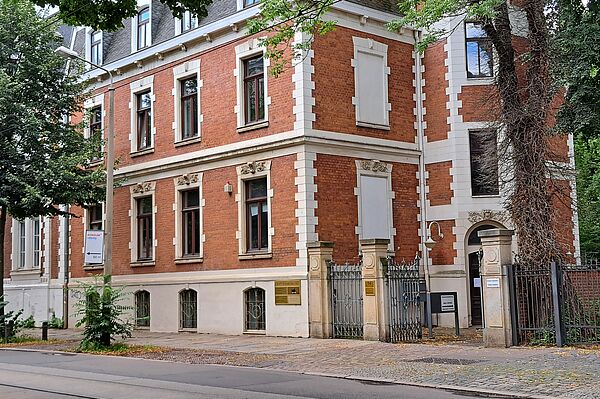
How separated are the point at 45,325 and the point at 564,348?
16.3 metres

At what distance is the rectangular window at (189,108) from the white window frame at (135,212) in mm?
2440

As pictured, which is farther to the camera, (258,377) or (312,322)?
(312,322)

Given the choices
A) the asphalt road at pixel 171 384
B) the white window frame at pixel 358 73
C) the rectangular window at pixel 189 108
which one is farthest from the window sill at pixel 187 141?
the asphalt road at pixel 171 384

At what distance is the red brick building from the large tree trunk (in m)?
3.00

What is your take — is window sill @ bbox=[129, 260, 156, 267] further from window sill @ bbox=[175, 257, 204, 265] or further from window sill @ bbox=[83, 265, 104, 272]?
window sill @ bbox=[83, 265, 104, 272]

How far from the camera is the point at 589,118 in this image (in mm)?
20609

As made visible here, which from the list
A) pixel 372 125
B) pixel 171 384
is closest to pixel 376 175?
pixel 372 125

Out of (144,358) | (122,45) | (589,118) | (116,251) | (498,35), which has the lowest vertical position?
(144,358)

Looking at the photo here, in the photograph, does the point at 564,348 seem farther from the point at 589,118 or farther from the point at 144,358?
the point at 144,358

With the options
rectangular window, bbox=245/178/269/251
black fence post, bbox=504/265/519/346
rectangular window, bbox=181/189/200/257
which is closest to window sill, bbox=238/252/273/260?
rectangular window, bbox=245/178/269/251

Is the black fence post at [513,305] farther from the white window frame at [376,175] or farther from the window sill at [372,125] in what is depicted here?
the window sill at [372,125]

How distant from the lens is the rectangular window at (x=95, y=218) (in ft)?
104

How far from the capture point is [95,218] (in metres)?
32.0

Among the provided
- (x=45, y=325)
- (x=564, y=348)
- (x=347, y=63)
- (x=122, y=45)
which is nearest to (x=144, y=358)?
(x=45, y=325)
